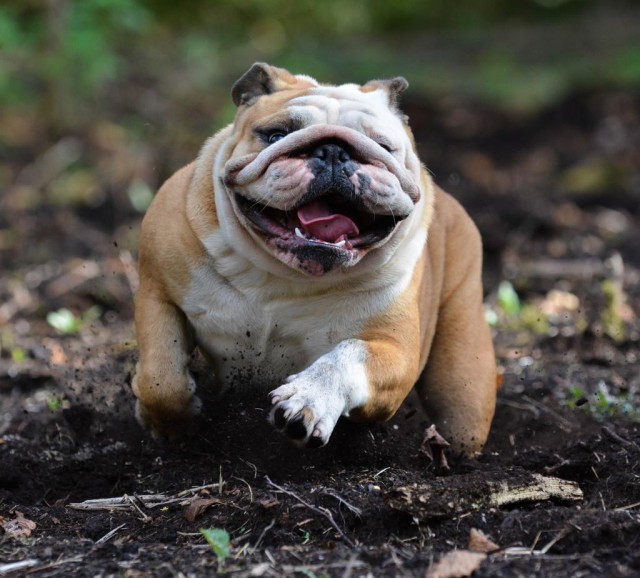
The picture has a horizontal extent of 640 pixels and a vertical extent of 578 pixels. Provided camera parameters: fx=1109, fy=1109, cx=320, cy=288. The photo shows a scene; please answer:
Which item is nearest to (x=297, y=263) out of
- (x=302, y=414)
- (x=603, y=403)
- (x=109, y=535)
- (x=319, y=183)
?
(x=319, y=183)

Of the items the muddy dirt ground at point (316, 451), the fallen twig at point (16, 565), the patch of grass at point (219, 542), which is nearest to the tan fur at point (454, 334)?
the muddy dirt ground at point (316, 451)

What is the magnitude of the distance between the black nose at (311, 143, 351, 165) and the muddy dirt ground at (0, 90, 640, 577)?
3.97ft

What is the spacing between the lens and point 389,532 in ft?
12.8

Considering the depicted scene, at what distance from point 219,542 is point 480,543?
0.87 m

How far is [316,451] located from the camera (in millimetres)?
4750

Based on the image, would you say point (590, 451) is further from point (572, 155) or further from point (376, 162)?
point (572, 155)

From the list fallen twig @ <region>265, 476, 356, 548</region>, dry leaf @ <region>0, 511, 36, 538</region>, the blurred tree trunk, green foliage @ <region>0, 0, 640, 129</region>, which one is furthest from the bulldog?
the blurred tree trunk

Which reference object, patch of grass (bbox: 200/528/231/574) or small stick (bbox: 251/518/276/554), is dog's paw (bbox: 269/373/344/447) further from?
patch of grass (bbox: 200/528/231/574)

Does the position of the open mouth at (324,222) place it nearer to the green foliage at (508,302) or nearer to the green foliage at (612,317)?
the green foliage at (612,317)

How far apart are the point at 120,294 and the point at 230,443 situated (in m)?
2.98

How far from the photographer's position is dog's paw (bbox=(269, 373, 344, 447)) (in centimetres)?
384

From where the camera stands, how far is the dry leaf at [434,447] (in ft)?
15.8

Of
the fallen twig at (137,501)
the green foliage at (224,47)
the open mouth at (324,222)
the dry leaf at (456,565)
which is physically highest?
the open mouth at (324,222)

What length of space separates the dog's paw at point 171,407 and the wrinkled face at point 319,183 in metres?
0.80
